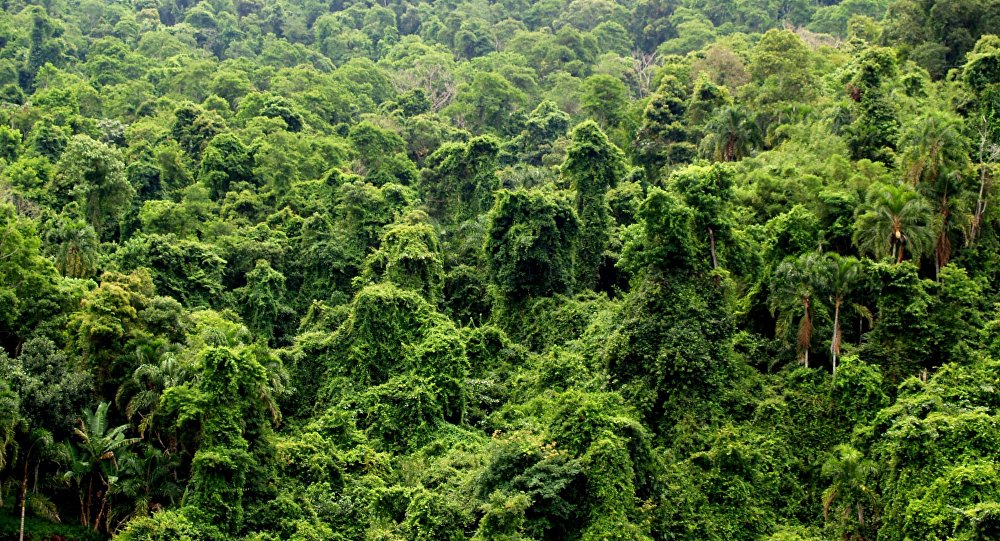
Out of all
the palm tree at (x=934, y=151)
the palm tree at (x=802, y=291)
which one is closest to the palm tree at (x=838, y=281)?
the palm tree at (x=802, y=291)

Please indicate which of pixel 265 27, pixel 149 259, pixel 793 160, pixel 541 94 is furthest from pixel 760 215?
pixel 265 27

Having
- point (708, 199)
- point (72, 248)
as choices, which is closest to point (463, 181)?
point (708, 199)

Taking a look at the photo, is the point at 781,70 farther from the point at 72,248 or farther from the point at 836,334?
the point at 72,248

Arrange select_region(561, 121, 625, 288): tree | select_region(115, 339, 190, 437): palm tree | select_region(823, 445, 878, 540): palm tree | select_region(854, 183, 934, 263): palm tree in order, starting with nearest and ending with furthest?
select_region(823, 445, 878, 540): palm tree < select_region(115, 339, 190, 437): palm tree < select_region(854, 183, 934, 263): palm tree < select_region(561, 121, 625, 288): tree

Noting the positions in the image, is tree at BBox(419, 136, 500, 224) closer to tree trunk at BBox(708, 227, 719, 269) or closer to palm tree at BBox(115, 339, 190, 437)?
tree trunk at BBox(708, 227, 719, 269)

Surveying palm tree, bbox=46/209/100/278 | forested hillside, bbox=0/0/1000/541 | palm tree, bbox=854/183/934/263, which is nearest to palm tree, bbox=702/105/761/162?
forested hillside, bbox=0/0/1000/541

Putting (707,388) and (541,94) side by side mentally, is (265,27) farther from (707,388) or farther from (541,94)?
(707,388)
